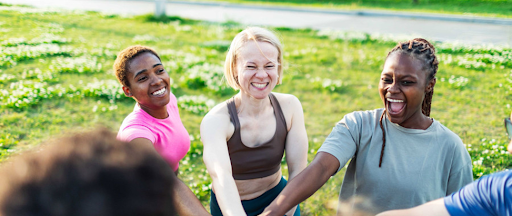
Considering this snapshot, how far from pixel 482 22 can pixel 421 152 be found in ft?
50.7

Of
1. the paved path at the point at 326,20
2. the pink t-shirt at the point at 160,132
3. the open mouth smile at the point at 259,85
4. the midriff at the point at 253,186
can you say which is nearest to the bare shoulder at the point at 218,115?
the open mouth smile at the point at 259,85

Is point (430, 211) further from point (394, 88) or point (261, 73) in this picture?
point (261, 73)

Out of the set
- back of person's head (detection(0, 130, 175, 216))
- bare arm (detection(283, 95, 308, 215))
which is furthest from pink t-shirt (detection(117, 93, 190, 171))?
back of person's head (detection(0, 130, 175, 216))

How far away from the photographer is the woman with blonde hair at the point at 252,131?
2.51 m

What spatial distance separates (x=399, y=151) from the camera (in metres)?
→ 2.38

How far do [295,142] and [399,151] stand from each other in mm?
751

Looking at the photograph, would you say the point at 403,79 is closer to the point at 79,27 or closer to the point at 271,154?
the point at 271,154

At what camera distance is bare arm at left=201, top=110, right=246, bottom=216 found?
7.86ft

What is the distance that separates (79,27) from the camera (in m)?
13.9

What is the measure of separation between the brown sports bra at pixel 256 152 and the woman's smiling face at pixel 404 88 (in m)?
0.75

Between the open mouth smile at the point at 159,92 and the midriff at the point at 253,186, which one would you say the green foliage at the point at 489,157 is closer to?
the midriff at the point at 253,186

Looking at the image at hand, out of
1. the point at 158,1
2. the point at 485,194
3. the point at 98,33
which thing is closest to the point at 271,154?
the point at 485,194

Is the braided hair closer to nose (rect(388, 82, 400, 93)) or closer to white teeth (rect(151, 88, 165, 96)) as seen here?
nose (rect(388, 82, 400, 93))

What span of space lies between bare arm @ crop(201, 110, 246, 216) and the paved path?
11093 millimetres
